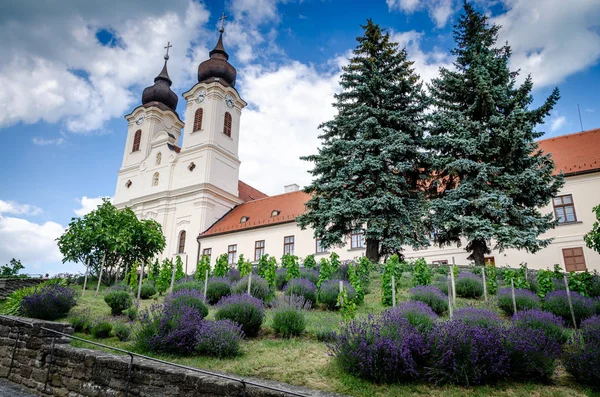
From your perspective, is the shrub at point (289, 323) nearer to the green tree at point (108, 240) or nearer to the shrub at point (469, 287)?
the shrub at point (469, 287)

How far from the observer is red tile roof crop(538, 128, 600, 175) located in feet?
68.6

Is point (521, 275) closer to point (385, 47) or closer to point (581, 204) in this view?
point (581, 204)

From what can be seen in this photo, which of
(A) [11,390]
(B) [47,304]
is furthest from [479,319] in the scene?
(B) [47,304]

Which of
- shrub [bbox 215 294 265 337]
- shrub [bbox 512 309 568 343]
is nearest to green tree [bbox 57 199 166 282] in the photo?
shrub [bbox 215 294 265 337]

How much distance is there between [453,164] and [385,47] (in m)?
7.15

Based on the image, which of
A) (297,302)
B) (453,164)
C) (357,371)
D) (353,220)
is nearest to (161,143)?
(353,220)

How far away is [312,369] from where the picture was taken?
20.5 feet

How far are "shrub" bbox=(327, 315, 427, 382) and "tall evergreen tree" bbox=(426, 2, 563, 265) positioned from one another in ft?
37.3

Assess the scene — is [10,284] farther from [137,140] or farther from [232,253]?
[137,140]

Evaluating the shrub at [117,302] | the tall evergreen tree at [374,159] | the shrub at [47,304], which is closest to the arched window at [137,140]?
the tall evergreen tree at [374,159]

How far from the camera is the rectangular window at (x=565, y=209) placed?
20766 millimetres

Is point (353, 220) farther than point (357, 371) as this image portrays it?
Result: Yes

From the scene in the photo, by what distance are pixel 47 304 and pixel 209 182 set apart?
960 inches

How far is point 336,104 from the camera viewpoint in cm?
1995
